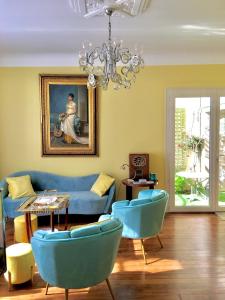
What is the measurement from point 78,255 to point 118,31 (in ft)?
10.3

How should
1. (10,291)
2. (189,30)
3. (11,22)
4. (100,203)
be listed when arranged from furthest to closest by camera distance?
(100,203), (189,30), (11,22), (10,291)

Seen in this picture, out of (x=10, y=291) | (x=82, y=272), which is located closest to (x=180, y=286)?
(x=82, y=272)

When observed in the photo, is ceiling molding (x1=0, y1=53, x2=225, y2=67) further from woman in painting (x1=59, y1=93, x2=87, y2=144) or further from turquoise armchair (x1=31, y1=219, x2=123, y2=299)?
turquoise armchair (x1=31, y1=219, x2=123, y2=299)

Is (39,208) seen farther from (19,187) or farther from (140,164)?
(140,164)

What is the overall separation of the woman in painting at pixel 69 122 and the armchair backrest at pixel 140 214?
2261 mm

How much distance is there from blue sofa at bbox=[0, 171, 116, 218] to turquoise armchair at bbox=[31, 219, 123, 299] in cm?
217

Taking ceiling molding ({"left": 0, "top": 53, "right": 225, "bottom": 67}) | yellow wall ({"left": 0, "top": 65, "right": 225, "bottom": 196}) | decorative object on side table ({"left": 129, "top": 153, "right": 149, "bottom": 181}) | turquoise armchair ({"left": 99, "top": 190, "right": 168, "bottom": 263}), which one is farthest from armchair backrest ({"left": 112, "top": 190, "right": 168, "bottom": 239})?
ceiling molding ({"left": 0, "top": 53, "right": 225, "bottom": 67})

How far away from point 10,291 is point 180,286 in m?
1.82

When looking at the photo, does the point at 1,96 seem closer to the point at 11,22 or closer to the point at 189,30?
the point at 11,22

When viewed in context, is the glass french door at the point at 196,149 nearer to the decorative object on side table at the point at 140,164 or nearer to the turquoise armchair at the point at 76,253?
the decorative object on side table at the point at 140,164

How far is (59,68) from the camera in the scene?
207 inches

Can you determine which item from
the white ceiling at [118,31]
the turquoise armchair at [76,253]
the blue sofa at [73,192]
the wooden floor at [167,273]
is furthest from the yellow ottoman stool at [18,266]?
the white ceiling at [118,31]

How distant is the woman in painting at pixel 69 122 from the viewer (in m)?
5.25

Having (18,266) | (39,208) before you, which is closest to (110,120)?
(39,208)
